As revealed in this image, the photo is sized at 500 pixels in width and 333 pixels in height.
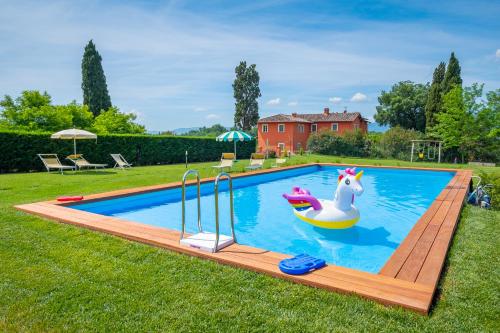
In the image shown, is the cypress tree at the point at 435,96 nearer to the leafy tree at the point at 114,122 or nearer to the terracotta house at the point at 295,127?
the terracotta house at the point at 295,127

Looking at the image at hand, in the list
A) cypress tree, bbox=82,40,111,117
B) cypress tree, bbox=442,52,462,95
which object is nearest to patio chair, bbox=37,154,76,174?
cypress tree, bbox=82,40,111,117

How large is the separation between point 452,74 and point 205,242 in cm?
3308

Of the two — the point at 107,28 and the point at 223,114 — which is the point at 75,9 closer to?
the point at 107,28

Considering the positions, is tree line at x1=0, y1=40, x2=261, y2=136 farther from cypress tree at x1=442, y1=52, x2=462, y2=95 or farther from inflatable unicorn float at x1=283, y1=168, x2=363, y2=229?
inflatable unicorn float at x1=283, y1=168, x2=363, y2=229

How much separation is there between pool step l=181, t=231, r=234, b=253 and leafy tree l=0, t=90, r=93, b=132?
28.7 m

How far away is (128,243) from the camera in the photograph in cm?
459

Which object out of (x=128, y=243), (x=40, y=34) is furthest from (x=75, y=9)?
(x=128, y=243)

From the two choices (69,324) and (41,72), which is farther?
(41,72)

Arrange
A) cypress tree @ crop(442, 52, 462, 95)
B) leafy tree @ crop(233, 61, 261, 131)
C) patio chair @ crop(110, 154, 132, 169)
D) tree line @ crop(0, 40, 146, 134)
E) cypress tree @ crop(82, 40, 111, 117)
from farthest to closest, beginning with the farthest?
leafy tree @ crop(233, 61, 261, 131) → cypress tree @ crop(82, 40, 111, 117) → cypress tree @ crop(442, 52, 462, 95) → tree line @ crop(0, 40, 146, 134) → patio chair @ crop(110, 154, 132, 169)

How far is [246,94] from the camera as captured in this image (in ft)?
145

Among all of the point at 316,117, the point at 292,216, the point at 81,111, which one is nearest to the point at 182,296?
the point at 292,216

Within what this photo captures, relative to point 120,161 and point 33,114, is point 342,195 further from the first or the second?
point 33,114

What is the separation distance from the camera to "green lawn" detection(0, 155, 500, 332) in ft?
8.79

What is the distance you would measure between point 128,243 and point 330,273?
284cm
